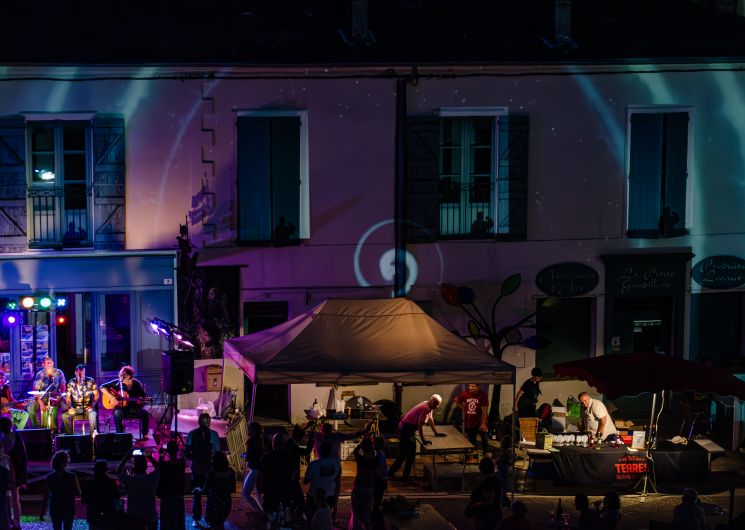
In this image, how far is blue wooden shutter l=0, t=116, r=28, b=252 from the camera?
54.5 ft

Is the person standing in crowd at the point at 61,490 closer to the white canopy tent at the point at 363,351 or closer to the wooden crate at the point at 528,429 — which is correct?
the white canopy tent at the point at 363,351

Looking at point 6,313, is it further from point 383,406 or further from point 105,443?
point 383,406

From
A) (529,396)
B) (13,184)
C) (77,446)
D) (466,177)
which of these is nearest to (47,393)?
(77,446)

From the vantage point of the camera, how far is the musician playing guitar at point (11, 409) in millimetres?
15625

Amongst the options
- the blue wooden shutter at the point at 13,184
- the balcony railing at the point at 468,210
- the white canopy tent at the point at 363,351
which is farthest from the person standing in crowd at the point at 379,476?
the blue wooden shutter at the point at 13,184

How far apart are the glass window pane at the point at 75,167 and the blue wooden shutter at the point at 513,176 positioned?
269 inches

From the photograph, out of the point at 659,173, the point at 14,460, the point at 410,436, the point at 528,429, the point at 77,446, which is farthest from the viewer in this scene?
the point at 659,173

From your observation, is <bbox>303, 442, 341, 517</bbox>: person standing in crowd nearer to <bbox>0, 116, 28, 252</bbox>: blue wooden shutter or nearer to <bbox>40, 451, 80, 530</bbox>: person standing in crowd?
<bbox>40, 451, 80, 530</bbox>: person standing in crowd

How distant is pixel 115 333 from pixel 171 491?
664cm

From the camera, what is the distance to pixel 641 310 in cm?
1812

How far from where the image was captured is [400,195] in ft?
56.5

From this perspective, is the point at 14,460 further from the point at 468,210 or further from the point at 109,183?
the point at 468,210

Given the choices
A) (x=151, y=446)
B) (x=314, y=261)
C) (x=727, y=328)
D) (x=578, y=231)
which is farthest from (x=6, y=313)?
(x=727, y=328)

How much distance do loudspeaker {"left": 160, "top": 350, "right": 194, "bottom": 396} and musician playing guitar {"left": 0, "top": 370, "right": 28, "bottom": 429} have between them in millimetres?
2554
